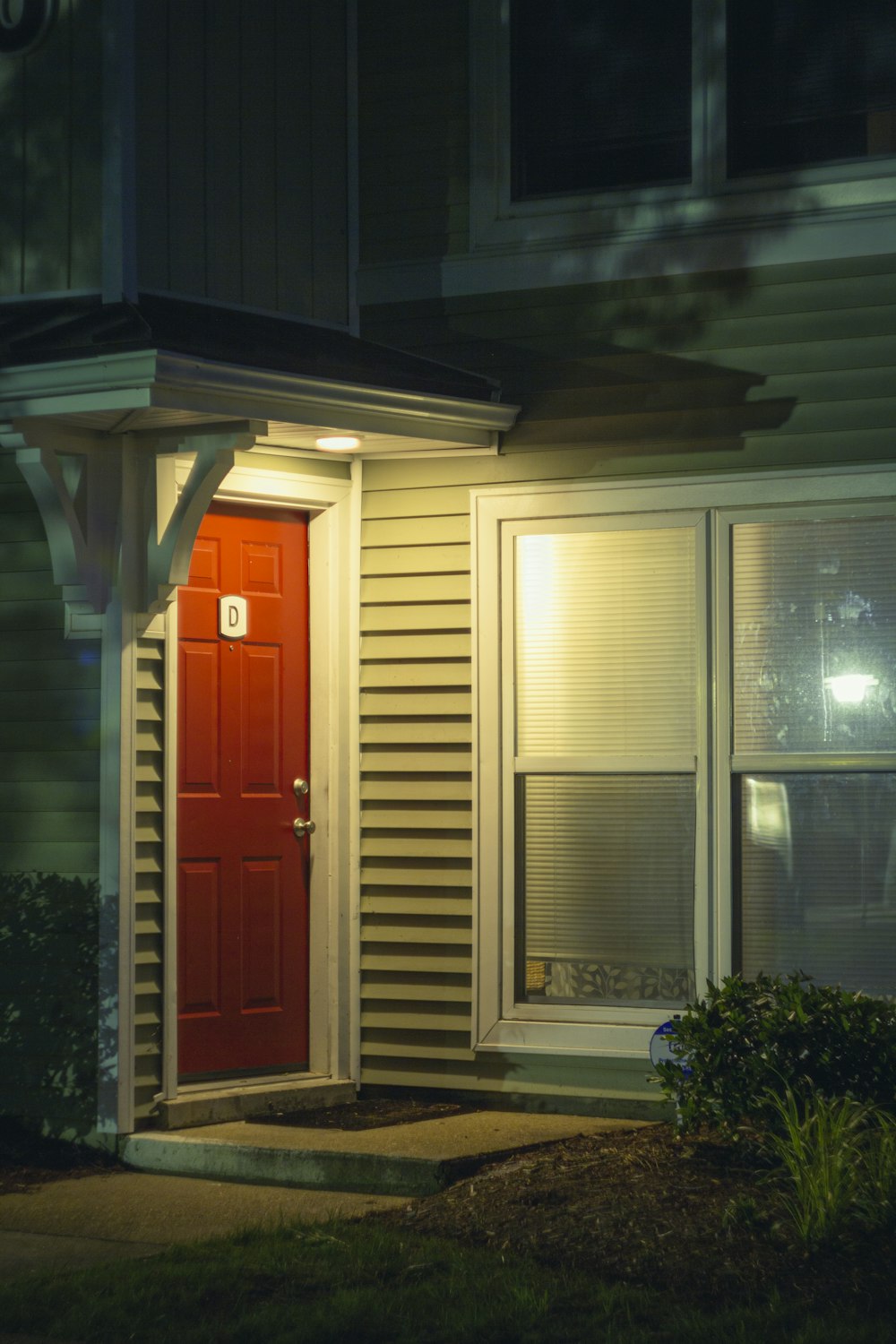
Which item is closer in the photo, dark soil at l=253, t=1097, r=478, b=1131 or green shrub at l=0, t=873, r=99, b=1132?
green shrub at l=0, t=873, r=99, b=1132

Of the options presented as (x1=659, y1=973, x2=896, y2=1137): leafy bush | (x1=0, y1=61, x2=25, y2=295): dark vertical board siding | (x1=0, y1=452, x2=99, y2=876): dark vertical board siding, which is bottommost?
(x1=659, y1=973, x2=896, y2=1137): leafy bush

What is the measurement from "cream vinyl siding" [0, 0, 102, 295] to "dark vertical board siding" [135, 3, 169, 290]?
17cm

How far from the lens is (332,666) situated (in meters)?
7.50

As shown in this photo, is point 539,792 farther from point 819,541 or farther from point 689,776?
point 819,541

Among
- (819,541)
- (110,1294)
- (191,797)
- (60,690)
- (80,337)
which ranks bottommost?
(110,1294)

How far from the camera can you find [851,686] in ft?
22.0

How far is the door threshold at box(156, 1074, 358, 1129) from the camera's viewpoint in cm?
675

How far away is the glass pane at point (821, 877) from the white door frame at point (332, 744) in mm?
1744

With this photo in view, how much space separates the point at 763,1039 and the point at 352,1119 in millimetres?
1962

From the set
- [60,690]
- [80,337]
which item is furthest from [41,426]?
[60,690]

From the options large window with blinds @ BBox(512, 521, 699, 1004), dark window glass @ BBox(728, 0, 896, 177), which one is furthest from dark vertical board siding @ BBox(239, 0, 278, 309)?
dark window glass @ BBox(728, 0, 896, 177)

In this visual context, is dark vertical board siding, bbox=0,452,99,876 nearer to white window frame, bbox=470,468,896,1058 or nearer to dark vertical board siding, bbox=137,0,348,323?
dark vertical board siding, bbox=137,0,348,323

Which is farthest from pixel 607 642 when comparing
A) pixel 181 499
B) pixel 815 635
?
pixel 181 499

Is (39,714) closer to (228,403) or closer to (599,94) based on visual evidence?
(228,403)
